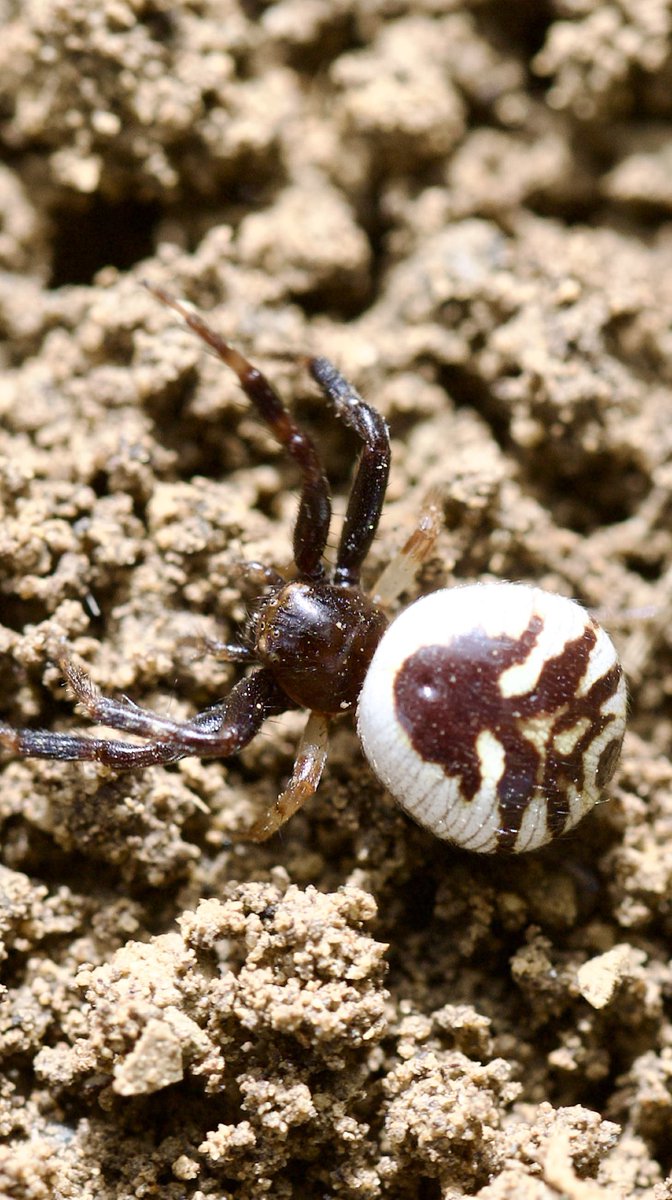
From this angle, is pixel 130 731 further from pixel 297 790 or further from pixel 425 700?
pixel 425 700

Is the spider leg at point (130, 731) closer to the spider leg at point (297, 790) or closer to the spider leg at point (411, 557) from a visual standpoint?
the spider leg at point (297, 790)

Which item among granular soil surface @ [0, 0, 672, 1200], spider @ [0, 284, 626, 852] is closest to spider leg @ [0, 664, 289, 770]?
spider @ [0, 284, 626, 852]

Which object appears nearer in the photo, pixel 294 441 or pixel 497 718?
pixel 497 718

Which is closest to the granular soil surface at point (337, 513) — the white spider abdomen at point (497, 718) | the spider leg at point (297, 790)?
the spider leg at point (297, 790)

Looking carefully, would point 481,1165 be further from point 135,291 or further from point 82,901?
point 135,291

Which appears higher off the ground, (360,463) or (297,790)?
(360,463)

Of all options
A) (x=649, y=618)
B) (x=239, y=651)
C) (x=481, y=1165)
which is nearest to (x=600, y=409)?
(x=649, y=618)

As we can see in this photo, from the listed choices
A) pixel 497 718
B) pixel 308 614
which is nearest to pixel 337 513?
pixel 308 614
